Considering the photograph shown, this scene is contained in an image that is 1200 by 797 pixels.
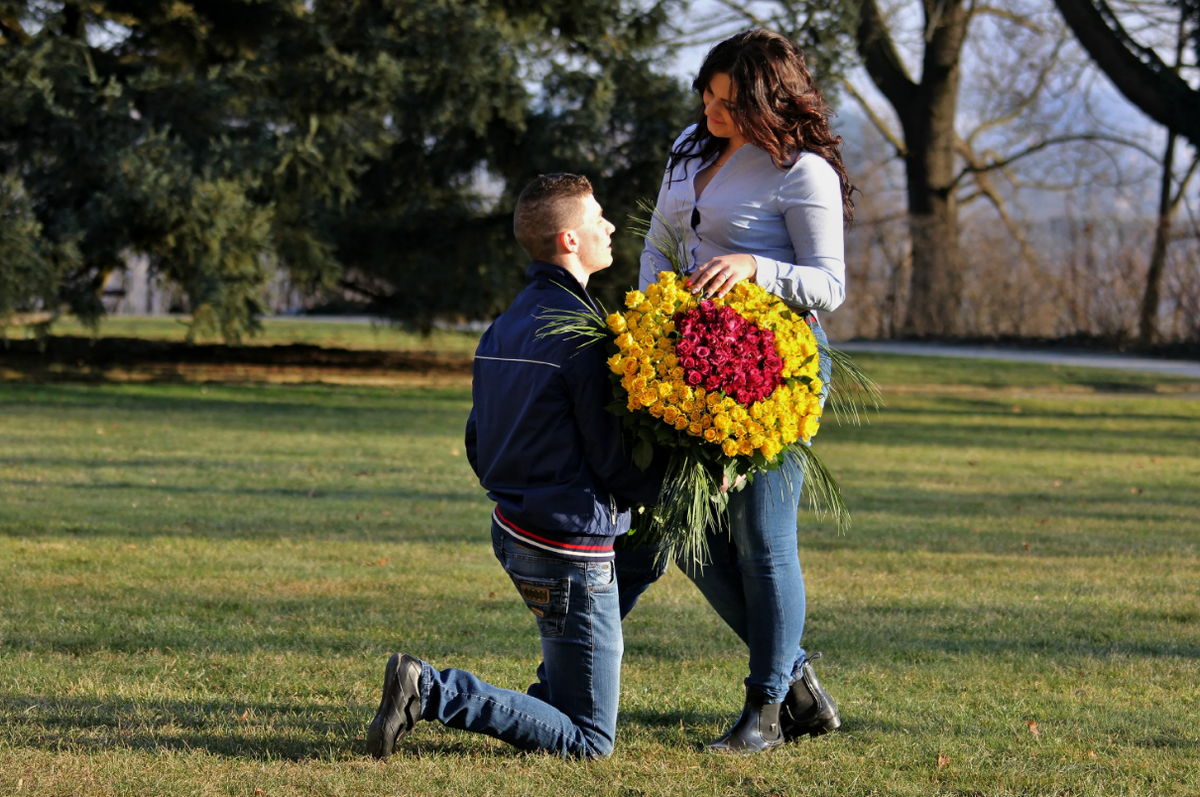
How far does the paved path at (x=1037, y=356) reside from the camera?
21025 millimetres

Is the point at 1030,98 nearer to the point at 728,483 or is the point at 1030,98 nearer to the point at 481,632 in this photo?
the point at 481,632

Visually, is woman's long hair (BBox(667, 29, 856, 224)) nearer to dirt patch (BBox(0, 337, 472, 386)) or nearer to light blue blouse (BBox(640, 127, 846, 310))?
light blue blouse (BBox(640, 127, 846, 310))

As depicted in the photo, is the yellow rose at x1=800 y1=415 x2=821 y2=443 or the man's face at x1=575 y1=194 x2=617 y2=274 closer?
the yellow rose at x1=800 y1=415 x2=821 y2=443

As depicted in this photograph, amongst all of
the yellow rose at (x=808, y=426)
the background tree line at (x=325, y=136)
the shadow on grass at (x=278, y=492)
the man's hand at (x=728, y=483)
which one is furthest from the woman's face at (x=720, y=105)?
the background tree line at (x=325, y=136)

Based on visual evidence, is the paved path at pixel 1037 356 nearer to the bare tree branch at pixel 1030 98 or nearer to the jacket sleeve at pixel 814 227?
the bare tree branch at pixel 1030 98

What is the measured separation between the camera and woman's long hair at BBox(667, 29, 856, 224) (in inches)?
126

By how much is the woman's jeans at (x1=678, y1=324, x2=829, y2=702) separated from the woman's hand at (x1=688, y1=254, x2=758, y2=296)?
0.39m

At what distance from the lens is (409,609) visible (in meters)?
5.31

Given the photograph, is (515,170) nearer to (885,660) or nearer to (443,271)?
(443,271)

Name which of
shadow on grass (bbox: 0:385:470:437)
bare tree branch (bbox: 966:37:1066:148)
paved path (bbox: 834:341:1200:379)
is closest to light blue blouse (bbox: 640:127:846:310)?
shadow on grass (bbox: 0:385:470:437)

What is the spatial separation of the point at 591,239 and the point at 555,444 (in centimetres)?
60

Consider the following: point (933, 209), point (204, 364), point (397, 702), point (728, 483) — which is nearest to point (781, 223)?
point (728, 483)

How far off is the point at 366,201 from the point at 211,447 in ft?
28.2

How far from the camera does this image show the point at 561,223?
3.31 m
